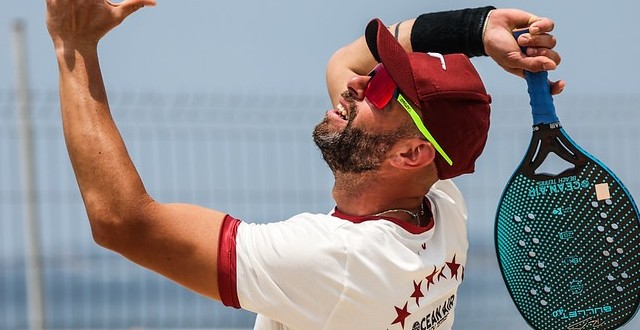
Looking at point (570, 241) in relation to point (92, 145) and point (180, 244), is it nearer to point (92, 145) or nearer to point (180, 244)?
point (180, 244)

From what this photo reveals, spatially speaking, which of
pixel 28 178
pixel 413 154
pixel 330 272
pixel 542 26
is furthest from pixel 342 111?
pixel 28 178

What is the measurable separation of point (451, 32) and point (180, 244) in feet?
4.19

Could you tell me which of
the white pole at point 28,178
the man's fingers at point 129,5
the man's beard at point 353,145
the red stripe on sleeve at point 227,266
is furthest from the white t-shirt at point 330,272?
the white pole at point 28,178

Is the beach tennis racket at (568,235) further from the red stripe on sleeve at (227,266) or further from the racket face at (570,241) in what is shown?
the red stripe on sleeve at (227,266)

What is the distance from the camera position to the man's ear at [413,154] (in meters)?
4.08

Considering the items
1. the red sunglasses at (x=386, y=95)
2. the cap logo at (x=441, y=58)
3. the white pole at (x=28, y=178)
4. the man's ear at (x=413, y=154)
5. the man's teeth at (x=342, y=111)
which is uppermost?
the cap logo at (x=441, y=58)

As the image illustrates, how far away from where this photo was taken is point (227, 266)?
3.78 m

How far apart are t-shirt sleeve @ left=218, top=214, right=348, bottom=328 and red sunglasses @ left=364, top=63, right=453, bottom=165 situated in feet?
1.46

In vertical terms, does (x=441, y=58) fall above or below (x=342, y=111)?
above

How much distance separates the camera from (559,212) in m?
4.28

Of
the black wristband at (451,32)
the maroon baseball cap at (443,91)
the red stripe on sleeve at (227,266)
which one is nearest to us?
the red stripe on sleeve at (227,266)

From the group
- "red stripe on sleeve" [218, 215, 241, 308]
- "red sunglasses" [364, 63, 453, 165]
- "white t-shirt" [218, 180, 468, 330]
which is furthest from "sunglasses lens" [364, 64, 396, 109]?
"red stripe on sleeve" [218, 215, 241, 308]

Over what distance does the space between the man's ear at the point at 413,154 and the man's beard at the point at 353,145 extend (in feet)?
0.09

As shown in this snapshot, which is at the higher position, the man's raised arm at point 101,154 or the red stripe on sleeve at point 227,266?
the man's raised arm at point 101,154
